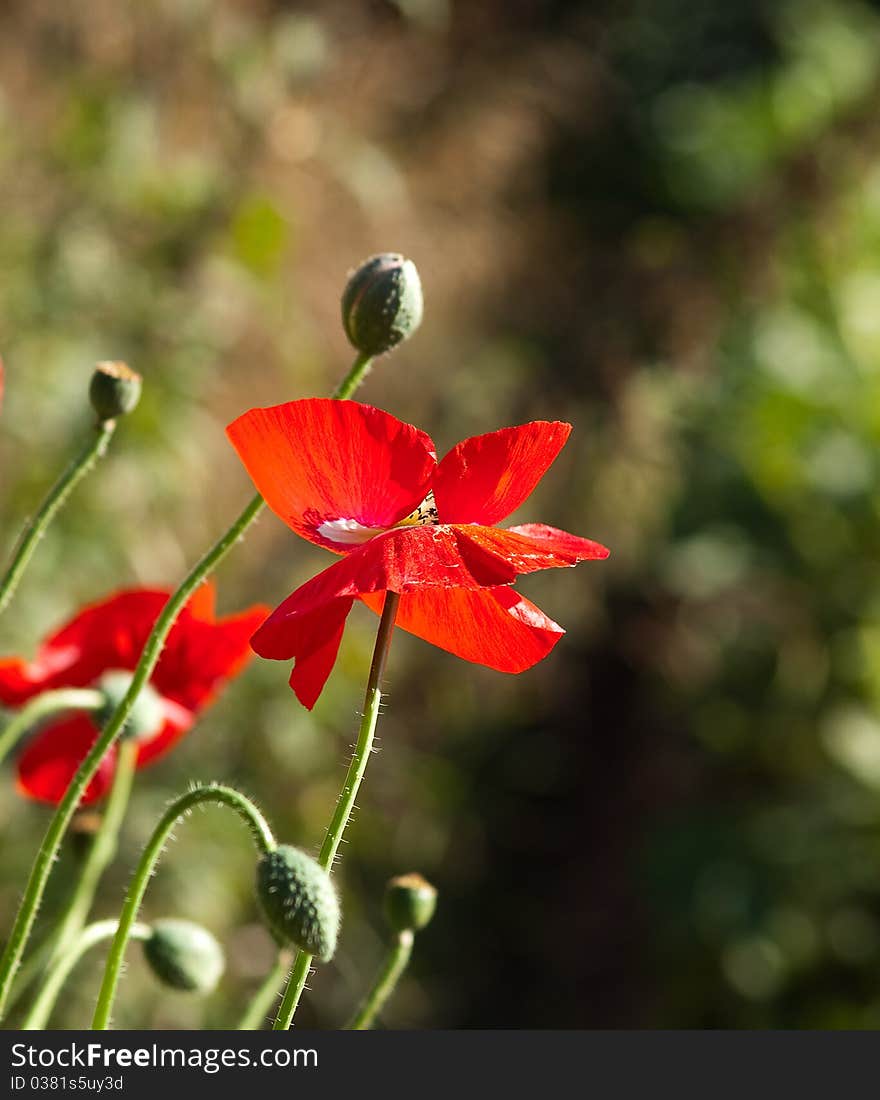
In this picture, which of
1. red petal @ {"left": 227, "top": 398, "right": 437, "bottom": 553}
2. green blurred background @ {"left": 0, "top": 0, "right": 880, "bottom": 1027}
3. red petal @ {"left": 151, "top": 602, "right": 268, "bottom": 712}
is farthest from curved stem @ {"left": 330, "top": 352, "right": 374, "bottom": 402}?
green blurred background @ {"left": 0, "top": 0, "right": 880, "bottom": 1027}

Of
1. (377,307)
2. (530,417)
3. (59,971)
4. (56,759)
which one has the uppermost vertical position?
(530,417)

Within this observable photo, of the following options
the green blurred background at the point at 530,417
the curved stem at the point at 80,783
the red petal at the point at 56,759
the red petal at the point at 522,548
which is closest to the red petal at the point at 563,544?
the red petal at the point at 522,548

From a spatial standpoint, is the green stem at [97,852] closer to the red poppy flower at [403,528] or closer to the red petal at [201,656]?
the red petal at [201,656]

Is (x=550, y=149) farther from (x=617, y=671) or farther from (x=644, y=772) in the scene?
(x=644, y=772)

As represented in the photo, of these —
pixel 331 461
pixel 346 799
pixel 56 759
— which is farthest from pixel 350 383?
pixel 56 759

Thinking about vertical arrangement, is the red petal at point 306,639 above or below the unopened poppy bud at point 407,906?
above

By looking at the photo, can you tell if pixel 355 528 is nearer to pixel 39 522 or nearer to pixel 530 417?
pixel 39 522
